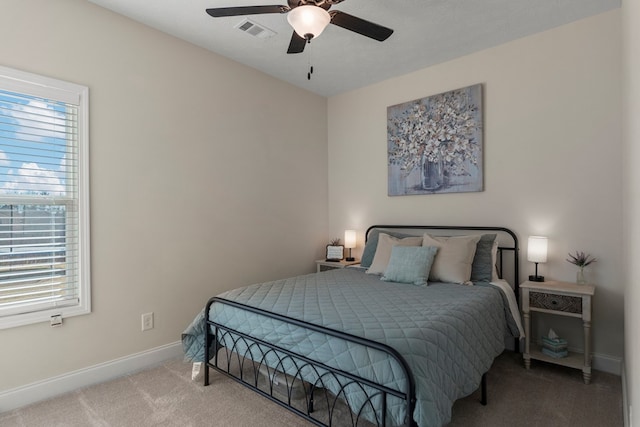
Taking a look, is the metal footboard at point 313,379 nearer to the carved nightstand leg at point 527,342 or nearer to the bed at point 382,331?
the bed at point 382,331

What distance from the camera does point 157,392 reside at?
235 cm

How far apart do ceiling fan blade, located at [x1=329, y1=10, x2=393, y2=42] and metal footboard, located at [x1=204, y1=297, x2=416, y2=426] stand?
5.66 feet

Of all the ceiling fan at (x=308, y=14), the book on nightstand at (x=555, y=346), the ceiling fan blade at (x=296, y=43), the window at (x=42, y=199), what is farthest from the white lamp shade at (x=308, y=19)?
the book on nightstand at (x=555, y=346)

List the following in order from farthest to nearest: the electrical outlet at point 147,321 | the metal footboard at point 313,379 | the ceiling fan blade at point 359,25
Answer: the electrical outlet at point 147,321 → the ceiling fan blade at point 359,25 → the metal footboard at point 313,379

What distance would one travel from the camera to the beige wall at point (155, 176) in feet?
7.63

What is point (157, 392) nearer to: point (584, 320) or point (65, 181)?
point (65, 181)

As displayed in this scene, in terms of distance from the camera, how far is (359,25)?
6.77ft

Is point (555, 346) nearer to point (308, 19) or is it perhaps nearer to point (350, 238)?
point (350, 238)

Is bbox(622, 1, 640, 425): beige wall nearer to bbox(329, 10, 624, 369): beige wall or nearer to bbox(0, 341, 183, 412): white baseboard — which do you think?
bbox(329, 10, 624, 369): beige wall

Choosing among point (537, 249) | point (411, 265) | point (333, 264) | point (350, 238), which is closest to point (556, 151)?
point (537, 249)

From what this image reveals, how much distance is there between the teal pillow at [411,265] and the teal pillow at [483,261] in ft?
1.17

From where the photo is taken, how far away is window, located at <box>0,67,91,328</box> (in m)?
2.16

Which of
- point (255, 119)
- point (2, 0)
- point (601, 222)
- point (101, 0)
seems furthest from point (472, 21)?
point (2, 0)

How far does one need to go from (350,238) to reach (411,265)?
1.29 meters
